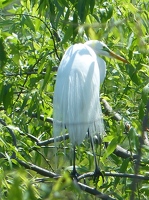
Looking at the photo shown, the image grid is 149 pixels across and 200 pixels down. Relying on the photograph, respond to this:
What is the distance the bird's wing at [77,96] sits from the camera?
2.24 meters

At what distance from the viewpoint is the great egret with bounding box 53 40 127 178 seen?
7.33 feet

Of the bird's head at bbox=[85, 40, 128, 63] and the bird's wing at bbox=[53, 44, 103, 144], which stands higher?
the bird's head at bbox=[85, 40, 128, 63]

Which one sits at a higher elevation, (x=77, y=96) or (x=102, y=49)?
(x=102, y=49)

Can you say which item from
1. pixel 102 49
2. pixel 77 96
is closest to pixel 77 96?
pixel 77 96

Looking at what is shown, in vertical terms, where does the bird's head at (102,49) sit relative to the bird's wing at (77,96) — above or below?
above

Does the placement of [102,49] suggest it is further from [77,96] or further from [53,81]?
[53,81]

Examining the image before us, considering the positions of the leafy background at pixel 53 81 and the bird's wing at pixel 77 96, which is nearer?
the leafy background at pixel 53 81

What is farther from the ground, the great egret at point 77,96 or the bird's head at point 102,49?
the bird's head at point 102,49

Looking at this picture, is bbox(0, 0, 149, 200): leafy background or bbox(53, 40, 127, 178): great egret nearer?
bbox(0, 0, 149, 200): leafy background

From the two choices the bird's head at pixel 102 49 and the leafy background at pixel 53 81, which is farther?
the bird's head at pixel 102 49

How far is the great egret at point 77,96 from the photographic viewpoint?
223 cm

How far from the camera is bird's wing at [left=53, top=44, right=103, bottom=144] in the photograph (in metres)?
2.24

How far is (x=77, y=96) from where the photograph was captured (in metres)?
2.36

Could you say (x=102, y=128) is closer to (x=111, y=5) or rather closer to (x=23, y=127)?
(x=23, y=127)
